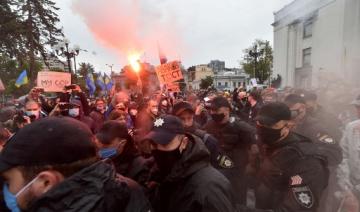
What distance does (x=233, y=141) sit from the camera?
477cm

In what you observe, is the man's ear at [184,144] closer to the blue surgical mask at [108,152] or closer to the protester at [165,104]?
the blue surgical mask at [108,152]

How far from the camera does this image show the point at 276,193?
2.93 meters

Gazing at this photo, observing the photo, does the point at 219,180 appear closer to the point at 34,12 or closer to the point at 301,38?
the point at 34,12

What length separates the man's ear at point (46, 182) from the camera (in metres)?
1.54

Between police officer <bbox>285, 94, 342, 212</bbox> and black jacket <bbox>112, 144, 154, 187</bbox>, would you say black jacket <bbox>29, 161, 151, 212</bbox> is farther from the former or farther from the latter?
police officer <bbox>285, 94, 342, 212</bbox>

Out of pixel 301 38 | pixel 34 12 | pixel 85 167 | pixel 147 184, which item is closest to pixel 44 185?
pixel 85 167

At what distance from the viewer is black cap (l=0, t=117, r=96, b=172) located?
4.88 feet

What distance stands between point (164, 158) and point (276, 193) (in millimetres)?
1071

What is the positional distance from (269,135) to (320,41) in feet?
101

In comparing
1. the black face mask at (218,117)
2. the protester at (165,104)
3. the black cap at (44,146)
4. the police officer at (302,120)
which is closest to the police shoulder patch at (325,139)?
the police officer at (302,120)

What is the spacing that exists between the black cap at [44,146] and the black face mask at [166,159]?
1.10m

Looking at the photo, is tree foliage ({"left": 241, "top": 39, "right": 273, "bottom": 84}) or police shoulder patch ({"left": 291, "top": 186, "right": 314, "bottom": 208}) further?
tree foliage ({"left": 241, "top": 39, "right": 273, "bottom": 84})

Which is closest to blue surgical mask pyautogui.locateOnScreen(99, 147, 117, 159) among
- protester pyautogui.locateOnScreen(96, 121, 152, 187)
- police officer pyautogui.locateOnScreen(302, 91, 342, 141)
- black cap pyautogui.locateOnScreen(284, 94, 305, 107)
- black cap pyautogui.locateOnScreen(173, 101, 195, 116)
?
protester pyautogui.locateOnScreen(96, 121, 152, 187)

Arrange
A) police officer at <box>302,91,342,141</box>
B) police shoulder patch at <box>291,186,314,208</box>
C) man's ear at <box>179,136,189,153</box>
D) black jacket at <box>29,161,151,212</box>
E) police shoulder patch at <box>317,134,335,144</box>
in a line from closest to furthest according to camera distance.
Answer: black jacket at <box>29,161,151,212</box> → police shoulder patch at <box>291,186,314,208</box> → man's ear at <box>179,136,189,153</box> → police shoulder patch at <box>317,134,335,144</box> → police officer at <box>302,91,342,141</box>
